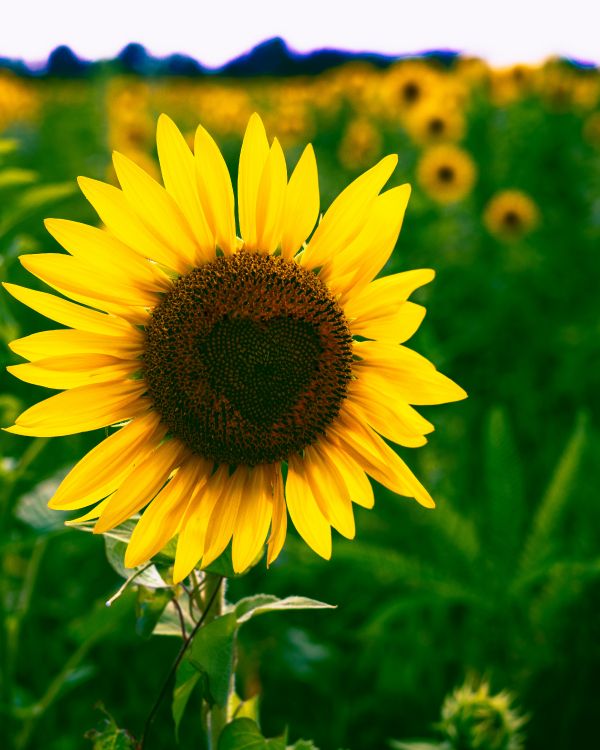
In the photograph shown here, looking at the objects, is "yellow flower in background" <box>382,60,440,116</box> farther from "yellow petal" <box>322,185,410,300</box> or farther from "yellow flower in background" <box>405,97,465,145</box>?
"yellow petal" <box>322,185,410,300</box>

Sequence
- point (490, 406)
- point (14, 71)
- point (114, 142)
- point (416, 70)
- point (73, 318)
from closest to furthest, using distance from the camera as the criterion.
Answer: point (73, 318) → point (490, 406) → point (114, 142) → point (416, 70) → point (14, 71)

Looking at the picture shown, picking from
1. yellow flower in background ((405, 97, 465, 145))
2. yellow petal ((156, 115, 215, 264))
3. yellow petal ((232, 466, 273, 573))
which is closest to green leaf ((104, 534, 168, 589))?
yellow petal ((232, 466, 273, 573))

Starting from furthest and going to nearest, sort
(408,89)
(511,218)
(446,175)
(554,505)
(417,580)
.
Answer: (408,89), (446,175), (511,218), (554,505), (417,580)

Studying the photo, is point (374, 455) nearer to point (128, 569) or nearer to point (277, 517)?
point (277, 517)

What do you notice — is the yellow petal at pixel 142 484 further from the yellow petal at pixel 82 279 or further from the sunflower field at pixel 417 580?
the yellow petal at pixel 82 279

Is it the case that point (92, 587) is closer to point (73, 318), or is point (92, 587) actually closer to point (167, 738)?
point (167, 738)

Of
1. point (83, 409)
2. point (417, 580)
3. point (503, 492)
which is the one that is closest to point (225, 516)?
point (83, 409)

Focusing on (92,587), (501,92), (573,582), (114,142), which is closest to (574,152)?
(501,92)
